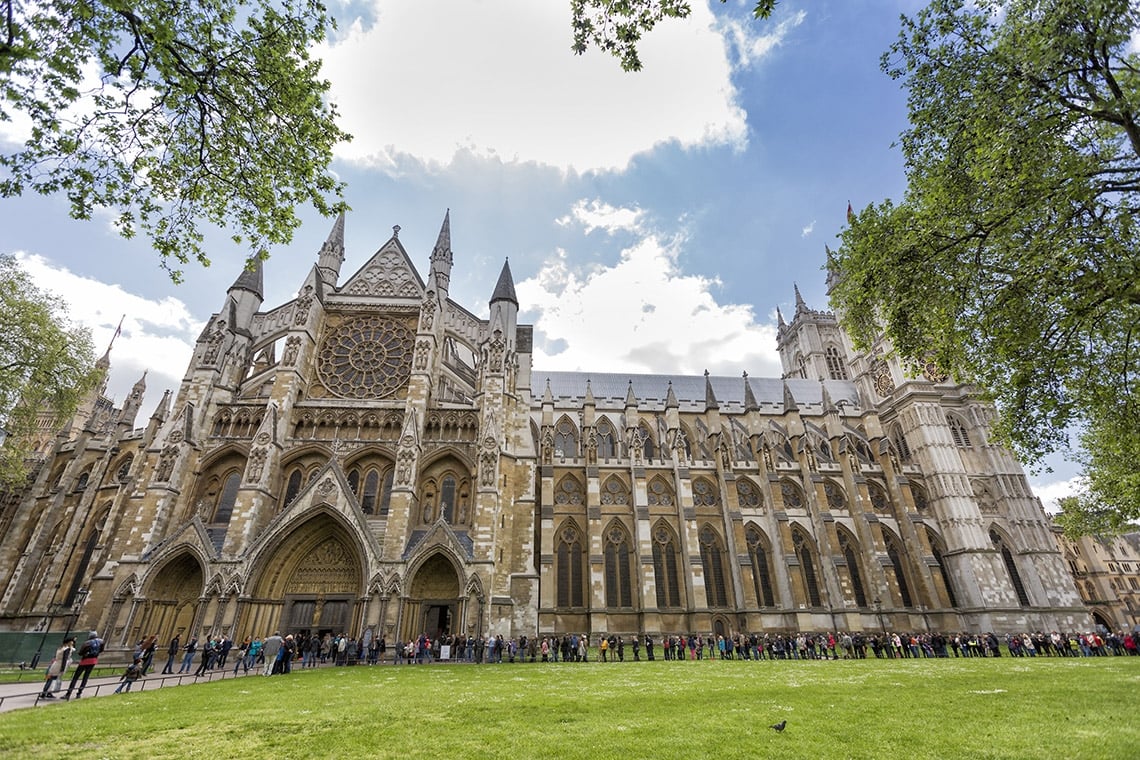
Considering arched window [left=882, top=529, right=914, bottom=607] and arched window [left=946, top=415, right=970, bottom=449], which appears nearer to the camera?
arched window [left=882, top=529, right=914, bottom=607]

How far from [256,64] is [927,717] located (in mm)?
14850

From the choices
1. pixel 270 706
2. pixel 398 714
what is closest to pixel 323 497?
pixel 270 706

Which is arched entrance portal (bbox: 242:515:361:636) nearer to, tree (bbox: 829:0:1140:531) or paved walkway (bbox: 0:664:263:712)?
paved walkway (bbox: 0:664:263:712)

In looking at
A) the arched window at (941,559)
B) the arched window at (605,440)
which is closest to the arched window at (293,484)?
the arched window at (605,440)

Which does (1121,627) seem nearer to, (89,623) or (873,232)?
(873,232)

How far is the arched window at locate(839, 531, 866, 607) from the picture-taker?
30.4 metres

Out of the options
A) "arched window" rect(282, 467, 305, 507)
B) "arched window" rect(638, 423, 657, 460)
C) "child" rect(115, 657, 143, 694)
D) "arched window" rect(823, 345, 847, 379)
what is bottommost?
"child" rect(115, 657, 143, 694)

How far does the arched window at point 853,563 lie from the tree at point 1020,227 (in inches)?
849

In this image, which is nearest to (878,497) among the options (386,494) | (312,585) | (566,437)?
(566,437)

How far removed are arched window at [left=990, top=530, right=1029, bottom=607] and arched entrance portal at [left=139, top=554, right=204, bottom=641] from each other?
4394 cm

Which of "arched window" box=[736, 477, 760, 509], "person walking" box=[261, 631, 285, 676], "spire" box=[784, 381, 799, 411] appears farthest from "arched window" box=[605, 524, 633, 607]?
"person walking" box=[261, 631, 285, 676]

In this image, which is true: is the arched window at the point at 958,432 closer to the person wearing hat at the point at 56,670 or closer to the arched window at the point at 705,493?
the arched window at the point at 705,493

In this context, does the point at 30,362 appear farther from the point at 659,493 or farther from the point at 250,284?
the point at 659,493

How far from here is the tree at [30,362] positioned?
19.5 meters
